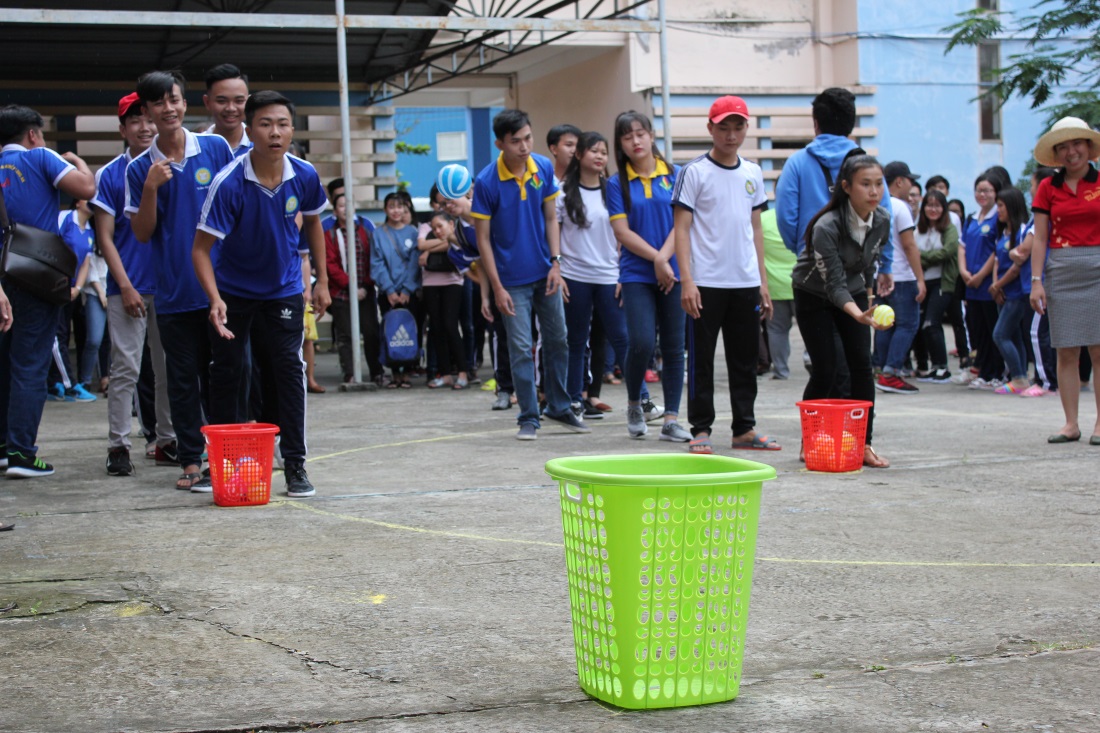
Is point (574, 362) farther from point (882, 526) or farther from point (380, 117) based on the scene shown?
point (380, 117)

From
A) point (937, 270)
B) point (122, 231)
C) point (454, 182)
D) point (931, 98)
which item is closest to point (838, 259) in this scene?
point (122, 231)

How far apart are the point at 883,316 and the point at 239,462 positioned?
3.13m

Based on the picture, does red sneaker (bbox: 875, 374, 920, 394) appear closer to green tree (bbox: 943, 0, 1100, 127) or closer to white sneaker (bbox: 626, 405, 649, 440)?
white sneaker (bbox: 626, 405, 649, 440)

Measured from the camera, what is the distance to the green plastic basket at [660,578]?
2.98 meters

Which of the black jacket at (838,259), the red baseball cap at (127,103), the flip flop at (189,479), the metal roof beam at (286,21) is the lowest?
the flip flop at (189,479)

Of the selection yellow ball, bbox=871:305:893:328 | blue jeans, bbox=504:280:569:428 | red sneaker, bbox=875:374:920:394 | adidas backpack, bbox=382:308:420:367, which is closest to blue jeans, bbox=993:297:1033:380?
red sneaker, bbox=875:374:920:394

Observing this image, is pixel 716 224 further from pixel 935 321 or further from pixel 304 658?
pixel 935 321

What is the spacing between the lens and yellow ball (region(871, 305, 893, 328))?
6.16 m

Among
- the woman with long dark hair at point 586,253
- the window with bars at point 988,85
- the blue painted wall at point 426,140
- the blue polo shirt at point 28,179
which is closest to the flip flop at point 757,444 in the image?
the woman with long dark hair at point 586,253

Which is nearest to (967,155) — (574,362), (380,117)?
(380,117)

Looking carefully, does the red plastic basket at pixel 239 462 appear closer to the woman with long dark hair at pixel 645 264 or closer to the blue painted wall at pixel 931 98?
the woman with long dark hair at pixel 645 264

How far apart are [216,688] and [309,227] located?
138 inches

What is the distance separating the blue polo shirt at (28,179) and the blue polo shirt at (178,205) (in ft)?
1.88

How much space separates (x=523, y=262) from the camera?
8227 mm
